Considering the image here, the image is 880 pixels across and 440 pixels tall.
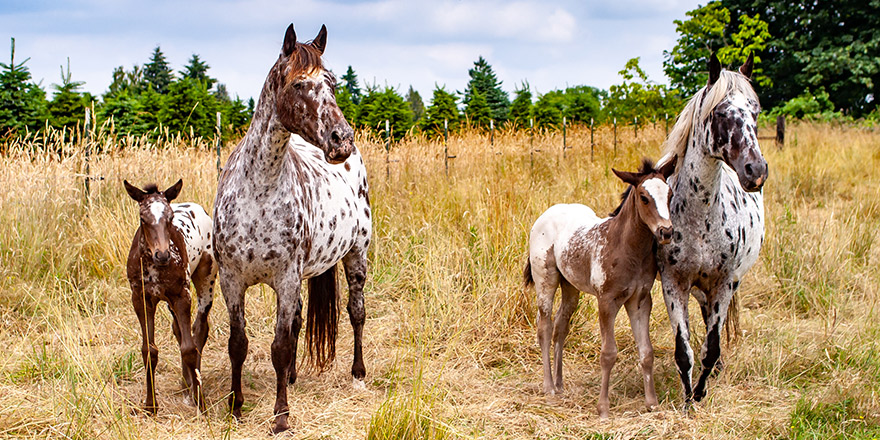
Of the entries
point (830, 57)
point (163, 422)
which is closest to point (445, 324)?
point (163, 422)

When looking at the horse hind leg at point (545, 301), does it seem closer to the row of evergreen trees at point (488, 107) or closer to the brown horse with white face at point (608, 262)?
the brown horse with white face at point (608, 262)

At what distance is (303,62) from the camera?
3322mm

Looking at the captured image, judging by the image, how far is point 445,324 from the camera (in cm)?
540

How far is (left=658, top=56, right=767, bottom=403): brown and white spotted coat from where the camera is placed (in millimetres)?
3600

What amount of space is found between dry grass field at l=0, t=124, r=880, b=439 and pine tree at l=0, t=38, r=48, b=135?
18.8 ft

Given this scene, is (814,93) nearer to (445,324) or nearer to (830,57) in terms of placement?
(830,57)

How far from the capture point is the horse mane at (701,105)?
11.9 ft

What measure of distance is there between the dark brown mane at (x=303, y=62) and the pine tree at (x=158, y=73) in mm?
33079

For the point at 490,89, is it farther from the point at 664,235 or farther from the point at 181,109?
the point at 664,235

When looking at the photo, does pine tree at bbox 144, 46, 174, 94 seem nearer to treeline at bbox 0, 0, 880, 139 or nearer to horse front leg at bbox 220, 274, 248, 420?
treeline at bbox 0, 0, 880, 139

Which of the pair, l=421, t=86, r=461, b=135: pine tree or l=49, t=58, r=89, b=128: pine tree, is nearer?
l=49, t=58, r=89, b=128: pine tree

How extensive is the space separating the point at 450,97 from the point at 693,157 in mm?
11839

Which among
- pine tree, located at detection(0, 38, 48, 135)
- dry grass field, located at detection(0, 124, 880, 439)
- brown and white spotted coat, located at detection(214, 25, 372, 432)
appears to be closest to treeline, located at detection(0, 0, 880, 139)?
pine tree, located at detection(0, 38, 48, 135)

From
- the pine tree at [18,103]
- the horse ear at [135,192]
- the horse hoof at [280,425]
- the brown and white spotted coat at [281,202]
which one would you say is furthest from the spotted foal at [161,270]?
the pine tree at [18,103]
